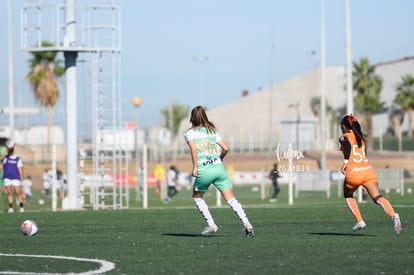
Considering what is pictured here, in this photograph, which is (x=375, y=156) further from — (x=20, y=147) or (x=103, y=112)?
(x=103, y=112)

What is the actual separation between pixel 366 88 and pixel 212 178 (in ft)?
283

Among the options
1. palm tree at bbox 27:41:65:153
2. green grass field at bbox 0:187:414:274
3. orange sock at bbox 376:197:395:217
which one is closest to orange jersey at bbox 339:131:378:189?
orange sock at bbox 376:197:395:217

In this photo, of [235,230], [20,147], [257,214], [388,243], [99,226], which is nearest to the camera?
[388,243]

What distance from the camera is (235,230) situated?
67.3 feet

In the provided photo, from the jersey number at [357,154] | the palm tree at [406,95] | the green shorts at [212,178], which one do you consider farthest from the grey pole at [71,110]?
the palm tree at [406,95]

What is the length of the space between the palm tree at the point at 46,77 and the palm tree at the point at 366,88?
1052 inches

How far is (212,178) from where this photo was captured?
18000 millimetres

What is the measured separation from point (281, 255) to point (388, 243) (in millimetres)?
2356

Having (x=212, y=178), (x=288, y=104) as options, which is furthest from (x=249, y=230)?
(x=288, y=104)

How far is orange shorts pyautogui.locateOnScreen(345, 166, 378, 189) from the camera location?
18.1 m

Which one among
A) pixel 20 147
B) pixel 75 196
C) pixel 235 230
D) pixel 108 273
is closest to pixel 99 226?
pixel 235 230

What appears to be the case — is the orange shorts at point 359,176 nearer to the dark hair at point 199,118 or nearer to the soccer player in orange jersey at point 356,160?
the soccer player in orange jersey at point 356,160

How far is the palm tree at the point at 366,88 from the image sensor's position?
3964 inches

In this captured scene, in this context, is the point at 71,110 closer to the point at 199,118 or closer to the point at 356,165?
the point at 199,118
